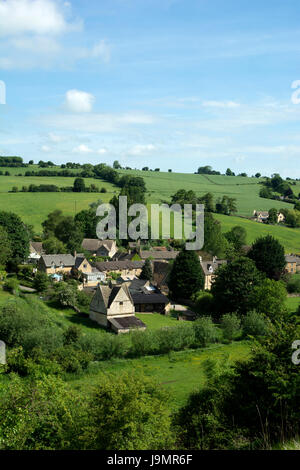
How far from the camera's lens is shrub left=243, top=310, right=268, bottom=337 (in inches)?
1924

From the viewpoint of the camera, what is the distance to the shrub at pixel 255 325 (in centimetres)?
4888

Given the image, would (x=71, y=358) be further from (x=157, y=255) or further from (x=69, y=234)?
(x=69, y=234)

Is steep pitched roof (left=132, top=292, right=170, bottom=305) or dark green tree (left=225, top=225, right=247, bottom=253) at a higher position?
dark green tree (left=225, top=225, right=247, bottom=253)

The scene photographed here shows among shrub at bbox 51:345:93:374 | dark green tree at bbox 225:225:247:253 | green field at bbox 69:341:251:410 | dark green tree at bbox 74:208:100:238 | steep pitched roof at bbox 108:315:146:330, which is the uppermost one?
dark green tree at bbox 74:208:100:238

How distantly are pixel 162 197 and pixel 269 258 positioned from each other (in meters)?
72.3

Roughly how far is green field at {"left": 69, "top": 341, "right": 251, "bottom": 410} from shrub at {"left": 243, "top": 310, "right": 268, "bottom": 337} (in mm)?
1873

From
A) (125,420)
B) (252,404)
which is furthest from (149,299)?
(125,420)

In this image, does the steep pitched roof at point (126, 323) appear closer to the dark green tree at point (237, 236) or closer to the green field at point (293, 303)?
the green field at point (293, 303)

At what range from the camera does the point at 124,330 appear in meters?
49.5

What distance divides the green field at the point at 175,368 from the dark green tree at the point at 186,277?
18.4 metres

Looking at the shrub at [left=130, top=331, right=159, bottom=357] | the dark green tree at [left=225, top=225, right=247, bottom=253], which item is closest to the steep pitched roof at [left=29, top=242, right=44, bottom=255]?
the dark green tree at [left=225, top=225, right=247, bottom=253]

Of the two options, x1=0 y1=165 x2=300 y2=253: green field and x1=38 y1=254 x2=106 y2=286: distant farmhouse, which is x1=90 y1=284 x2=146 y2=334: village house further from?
x1=0 y1=165 x2=300 y2=253: green field

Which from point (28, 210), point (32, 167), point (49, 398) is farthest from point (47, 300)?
point (32, 167)

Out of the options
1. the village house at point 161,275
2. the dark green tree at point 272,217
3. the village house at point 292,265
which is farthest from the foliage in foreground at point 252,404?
the dark green tree at point 272,217
